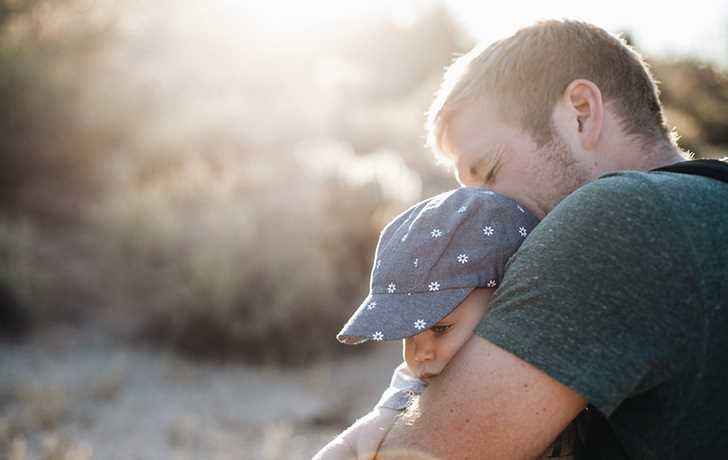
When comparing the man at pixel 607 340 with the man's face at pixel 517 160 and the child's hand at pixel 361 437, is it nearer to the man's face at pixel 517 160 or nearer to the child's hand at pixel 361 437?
the child's hand at pixel 361 437

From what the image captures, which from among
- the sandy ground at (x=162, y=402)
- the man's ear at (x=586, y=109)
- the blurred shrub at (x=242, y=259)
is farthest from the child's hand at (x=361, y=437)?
the blurred shrub at (x=242, y=259)

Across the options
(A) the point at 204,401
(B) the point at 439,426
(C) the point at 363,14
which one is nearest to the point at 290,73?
(C) the point at 363,14

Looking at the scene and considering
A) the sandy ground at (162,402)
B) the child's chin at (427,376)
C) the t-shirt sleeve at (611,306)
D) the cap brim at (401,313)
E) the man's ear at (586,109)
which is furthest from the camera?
the sandy ground at (162,402)

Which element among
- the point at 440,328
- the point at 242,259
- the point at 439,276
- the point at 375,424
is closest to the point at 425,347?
the point at 440,328

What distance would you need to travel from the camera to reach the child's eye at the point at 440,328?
1.67 m

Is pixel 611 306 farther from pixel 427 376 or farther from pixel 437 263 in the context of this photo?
pixel 427 376

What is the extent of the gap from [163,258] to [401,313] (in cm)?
560

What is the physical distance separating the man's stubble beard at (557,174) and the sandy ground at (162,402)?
3591 millimetres

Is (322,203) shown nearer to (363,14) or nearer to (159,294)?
(159,294)

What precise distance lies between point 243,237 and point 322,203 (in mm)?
A: 1178

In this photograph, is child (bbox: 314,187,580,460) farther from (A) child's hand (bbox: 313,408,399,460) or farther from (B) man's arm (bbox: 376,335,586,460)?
(B) man's arm (bbox: 376,335,586,460)

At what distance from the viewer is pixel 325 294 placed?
22.2 feet

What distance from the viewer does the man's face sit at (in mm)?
1915

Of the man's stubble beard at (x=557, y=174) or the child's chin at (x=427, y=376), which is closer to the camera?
the child's chin at (x=427, y=376)
